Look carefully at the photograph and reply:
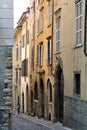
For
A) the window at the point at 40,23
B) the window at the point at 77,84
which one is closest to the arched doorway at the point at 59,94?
the window at the point at 77,84

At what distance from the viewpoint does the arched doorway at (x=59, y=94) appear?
26.7m

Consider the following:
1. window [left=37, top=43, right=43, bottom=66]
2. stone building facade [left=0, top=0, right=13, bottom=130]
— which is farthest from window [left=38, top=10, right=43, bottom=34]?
stone building facade [left=0, top=0, right=13, bottom=130]

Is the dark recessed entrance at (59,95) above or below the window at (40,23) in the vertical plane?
below

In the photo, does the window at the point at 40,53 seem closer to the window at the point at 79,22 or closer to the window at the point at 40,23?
the window at the point at 40,23

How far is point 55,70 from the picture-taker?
27750 mm

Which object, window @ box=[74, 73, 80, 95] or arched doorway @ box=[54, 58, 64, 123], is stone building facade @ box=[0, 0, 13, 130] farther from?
arched doorway @ box=[54, 58, 64, 123]

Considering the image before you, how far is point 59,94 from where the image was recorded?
27.4 meters

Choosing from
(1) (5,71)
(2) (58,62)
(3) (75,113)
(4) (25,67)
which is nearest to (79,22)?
(3) (75,113)

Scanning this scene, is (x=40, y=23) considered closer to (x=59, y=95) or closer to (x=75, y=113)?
(x=59, y=95)

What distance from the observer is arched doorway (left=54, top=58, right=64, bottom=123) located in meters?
26.7

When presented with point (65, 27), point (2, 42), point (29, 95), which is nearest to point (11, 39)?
point (2, 42)

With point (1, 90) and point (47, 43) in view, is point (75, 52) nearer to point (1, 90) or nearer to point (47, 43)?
point (1, 90)

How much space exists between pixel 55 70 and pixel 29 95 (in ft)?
43.9

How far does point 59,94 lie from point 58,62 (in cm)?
187
